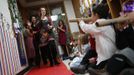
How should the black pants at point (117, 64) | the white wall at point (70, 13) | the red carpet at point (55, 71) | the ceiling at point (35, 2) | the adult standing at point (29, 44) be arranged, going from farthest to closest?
the white wall at point (70, 13) → the ceiling at point (35, 2) → the adult standing at point (29, 44) → the red carpet at point (55, 71) → the black pants at point (117, 64)

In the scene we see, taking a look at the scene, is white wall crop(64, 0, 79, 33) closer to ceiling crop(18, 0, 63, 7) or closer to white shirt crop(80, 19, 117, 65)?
ceiling crop(18, 0, 63, 7)

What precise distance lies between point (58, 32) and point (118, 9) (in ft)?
13.4

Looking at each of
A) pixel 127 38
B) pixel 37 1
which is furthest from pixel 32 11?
pixel 127 38

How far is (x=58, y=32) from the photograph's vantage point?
6957 mm

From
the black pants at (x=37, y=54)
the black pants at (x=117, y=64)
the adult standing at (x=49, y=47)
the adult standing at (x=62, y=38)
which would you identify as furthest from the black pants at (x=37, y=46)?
the black pants at (x=117, y=64)

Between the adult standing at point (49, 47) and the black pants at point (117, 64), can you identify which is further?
the adult standing at point (49, 47)

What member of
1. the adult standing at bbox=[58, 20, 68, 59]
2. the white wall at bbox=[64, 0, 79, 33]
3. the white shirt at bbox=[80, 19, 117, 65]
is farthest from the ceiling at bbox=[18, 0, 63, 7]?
the white shirt at bbox=[80, 19, 117, 65]

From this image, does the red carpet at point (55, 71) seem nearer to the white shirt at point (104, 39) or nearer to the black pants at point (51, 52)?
the black pants at point (51, 52)

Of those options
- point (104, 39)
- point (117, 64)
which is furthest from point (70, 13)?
point (117, 64)

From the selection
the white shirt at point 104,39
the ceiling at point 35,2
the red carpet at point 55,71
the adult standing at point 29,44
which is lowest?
the red carpet at point 55,71

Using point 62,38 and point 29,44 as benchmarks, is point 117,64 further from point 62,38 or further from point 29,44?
point 62,38

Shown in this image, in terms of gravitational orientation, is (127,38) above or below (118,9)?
below

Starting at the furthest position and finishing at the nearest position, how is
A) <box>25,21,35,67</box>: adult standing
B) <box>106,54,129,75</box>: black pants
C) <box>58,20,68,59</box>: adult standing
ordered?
<box>58,20,68,59</box>: adult standing
<box>25,21,35,67</box>: adult standing
<box>106,54,129,75</box>: black pants

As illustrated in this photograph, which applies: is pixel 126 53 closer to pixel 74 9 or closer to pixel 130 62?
pixel 130 62
